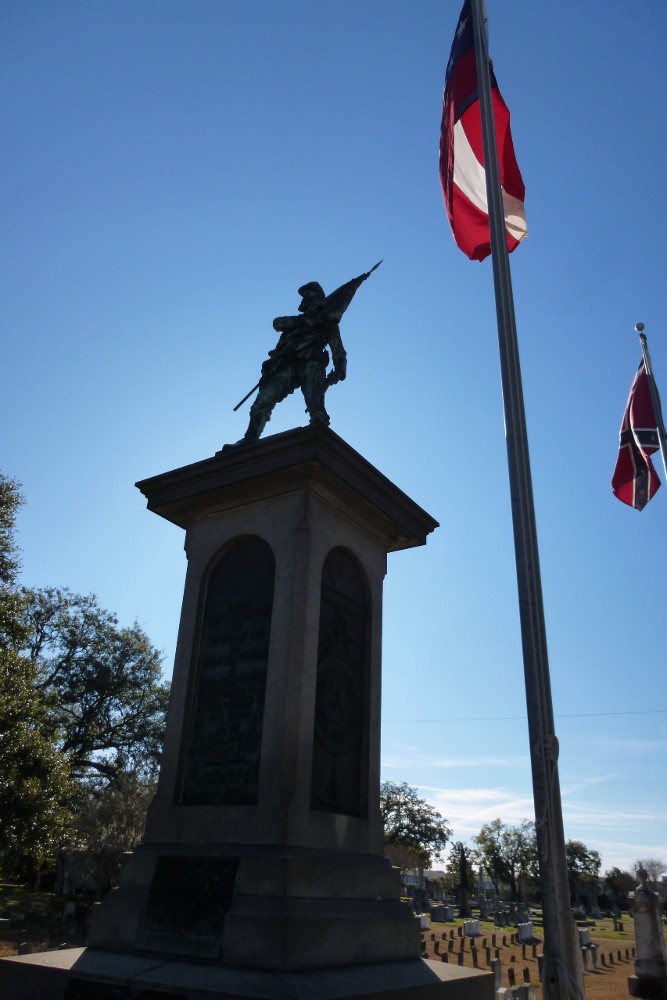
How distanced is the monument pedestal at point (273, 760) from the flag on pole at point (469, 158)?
12.5ft

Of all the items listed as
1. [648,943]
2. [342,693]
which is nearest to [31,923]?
[648,943]

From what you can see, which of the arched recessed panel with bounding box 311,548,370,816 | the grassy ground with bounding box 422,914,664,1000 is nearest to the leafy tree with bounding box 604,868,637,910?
the grassy ground with bounding box 422,914,664,1000

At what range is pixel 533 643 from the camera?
539cm

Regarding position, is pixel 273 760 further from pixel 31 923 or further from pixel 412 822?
pixel 412 822

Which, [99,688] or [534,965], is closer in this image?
[534,965]

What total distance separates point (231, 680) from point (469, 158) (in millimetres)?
6796

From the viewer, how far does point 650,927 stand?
49.1ft

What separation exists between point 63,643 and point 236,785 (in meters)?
40.4

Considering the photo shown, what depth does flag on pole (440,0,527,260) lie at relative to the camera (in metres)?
8.38

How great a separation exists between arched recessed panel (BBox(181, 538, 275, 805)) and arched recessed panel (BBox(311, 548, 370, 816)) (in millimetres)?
530

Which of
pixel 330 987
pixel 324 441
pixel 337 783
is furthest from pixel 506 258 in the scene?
pixel 330 987

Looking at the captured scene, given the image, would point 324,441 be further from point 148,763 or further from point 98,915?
point 148,763

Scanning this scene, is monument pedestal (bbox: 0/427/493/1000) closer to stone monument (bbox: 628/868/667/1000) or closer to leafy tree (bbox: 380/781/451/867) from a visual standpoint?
stone monument (bbox: 628/868/667/1000)

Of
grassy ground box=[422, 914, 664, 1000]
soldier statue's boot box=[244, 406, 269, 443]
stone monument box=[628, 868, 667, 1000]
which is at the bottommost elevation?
grassy ground box=[422, 914, 664, 1000]
